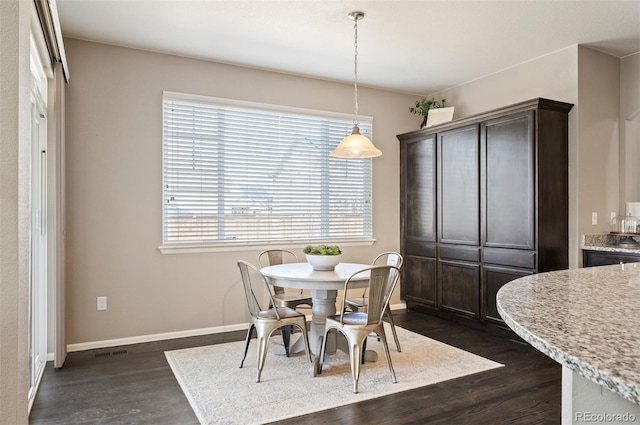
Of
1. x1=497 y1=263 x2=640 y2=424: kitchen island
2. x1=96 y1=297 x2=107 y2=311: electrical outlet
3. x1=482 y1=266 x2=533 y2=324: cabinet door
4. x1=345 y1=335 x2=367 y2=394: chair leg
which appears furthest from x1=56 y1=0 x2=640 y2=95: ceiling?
x1=497 y1=263 x2=640 y2=424: kitchen island

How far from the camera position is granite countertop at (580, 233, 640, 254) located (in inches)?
149

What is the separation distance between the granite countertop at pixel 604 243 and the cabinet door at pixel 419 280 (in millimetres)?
1562

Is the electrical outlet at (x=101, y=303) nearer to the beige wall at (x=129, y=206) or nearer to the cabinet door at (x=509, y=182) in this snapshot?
the beige wall at (x=129, y=206)

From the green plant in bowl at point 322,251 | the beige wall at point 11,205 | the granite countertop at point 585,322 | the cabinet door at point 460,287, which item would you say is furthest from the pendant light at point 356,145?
the beige wall at point 11,205

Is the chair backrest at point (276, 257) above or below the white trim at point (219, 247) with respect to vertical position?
below

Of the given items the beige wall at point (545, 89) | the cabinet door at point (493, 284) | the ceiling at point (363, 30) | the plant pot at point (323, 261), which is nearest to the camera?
the ceiling at point (363, 30)

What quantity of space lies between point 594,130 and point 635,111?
18.3 inches

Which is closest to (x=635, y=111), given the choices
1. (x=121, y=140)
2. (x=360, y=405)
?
(x=360, y=405)

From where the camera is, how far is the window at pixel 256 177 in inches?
170

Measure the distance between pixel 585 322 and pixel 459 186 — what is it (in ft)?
12.9

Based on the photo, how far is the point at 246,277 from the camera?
3244mm

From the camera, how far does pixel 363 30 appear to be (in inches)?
147

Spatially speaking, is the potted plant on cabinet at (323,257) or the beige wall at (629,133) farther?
the beige wall at (629,133)

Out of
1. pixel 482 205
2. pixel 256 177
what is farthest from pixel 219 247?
pixel 482 205
